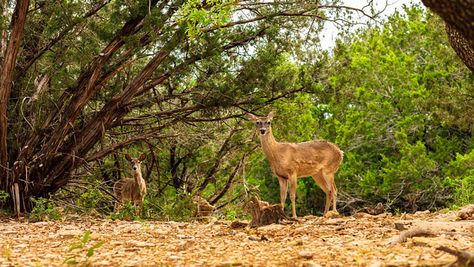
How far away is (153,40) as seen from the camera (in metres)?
13.6

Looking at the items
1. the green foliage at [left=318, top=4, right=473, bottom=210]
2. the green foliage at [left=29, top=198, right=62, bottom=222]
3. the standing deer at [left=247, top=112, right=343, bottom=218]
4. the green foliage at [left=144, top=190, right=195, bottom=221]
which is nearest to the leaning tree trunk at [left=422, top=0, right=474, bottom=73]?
the standing deer at [left=247, top=112, right=343, bottom=218]

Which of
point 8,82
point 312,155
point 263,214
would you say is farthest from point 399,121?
point 263,214

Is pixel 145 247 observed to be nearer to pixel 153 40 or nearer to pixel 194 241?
pixel 194 241

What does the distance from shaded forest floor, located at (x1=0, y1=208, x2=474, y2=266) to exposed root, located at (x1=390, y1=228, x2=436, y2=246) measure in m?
0.03

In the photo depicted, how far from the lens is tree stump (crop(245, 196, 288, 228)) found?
1016cm

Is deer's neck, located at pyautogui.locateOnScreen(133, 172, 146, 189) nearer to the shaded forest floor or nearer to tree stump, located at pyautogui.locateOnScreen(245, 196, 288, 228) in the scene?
the shaded forest floor

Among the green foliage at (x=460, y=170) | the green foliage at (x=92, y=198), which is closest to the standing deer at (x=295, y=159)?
the green foliage at (x=92, y=198)

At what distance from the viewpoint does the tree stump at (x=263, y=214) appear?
33.3 feet

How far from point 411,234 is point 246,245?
5.31 feet

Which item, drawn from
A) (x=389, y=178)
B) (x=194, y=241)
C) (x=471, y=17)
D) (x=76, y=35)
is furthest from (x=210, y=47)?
(x=389, y=178)

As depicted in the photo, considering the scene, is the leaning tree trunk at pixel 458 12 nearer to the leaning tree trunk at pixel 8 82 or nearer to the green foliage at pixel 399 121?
the leaning tree trunk at pixel 8 82

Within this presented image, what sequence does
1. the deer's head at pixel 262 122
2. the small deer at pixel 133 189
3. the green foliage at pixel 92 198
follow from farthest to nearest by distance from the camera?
the small deer at pixel 133 189
the green foliage at pixel 92 198
the deer's head at pixel 262 122

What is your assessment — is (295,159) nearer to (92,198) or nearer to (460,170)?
(92,198)

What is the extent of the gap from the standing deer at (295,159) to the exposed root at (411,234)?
593 centimetres
